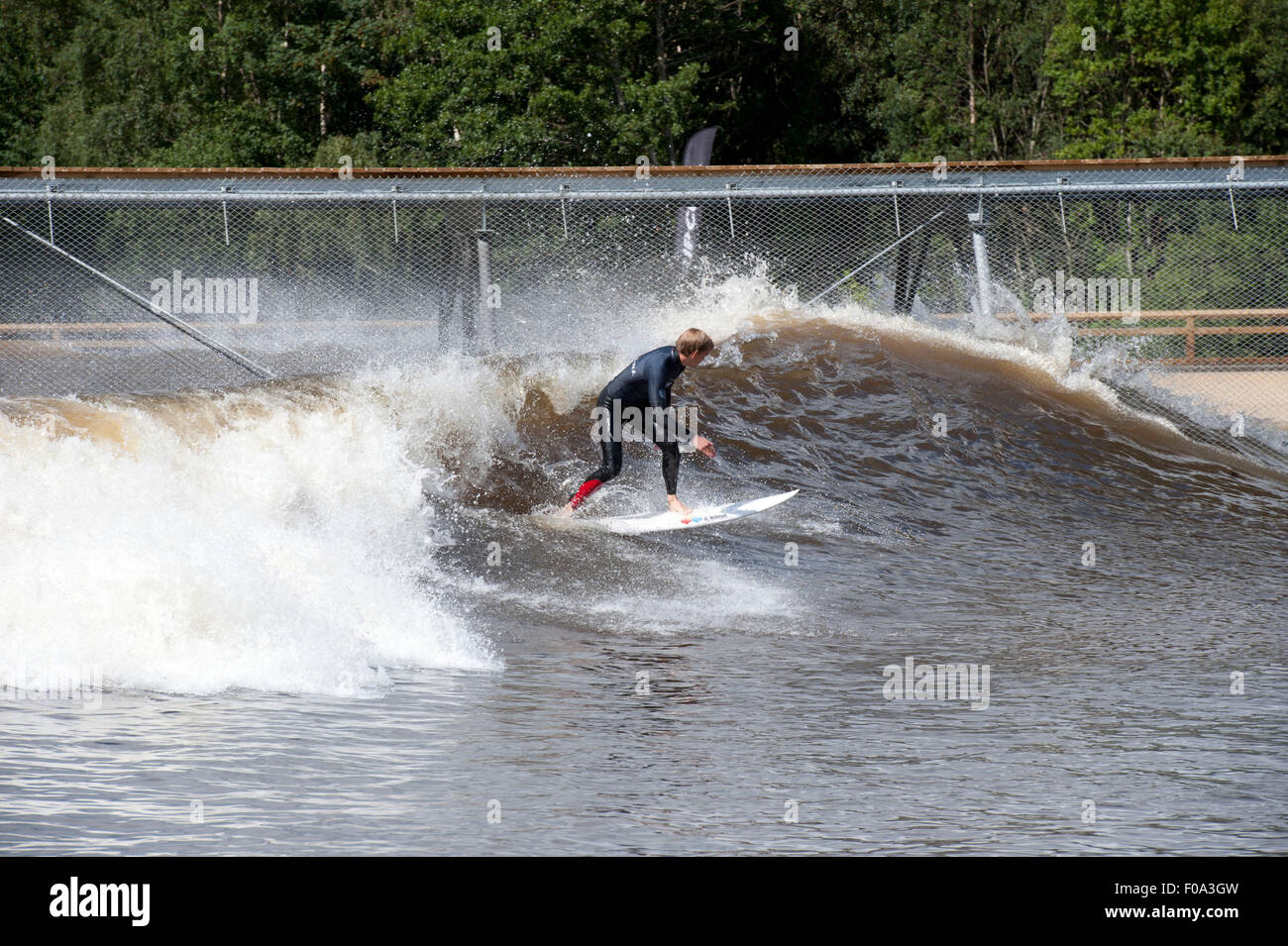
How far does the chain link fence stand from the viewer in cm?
1235

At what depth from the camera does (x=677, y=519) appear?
9664mm

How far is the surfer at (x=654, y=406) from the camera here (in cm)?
959

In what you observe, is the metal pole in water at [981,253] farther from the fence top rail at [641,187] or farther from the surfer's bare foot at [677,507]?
the surfer's bare foot at [677,507]

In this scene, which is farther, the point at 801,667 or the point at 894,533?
the point at 894,533

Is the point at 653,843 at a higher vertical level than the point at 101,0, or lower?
lower

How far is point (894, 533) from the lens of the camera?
33.5ft

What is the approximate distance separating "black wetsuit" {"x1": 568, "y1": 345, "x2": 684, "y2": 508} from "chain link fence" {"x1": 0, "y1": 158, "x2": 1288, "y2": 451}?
265 cm

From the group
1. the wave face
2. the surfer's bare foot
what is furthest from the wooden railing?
the surfer's bare foot

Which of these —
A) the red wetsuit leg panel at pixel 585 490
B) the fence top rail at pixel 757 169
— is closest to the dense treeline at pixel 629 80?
the fence top rail at pixel 757 169

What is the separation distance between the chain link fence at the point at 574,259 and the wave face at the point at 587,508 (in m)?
0.55

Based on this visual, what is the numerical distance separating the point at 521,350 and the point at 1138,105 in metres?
26.3

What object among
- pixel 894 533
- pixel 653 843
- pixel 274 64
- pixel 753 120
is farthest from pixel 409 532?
pixel 753 120

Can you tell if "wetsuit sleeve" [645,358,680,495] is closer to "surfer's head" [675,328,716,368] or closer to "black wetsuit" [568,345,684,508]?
"black wetsuit" [568,345,684,508]

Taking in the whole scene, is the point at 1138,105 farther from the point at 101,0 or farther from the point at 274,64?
the point at 101,0
